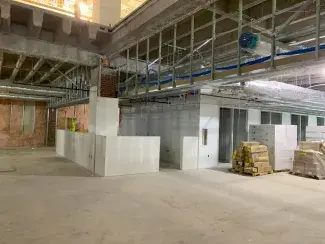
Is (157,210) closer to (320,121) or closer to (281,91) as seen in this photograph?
(281,91)

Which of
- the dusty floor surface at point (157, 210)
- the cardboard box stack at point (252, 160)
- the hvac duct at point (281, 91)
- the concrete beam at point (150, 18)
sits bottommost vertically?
the dusty floor surface at point (157, 210)

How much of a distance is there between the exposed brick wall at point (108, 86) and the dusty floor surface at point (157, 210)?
2.33m

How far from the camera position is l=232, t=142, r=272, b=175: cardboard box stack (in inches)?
249

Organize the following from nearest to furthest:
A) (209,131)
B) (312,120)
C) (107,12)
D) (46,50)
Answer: (46,50), (107,12), (209,131), (312,120)

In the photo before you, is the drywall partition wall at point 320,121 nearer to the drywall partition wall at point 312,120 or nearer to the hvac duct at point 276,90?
the drywall partition wall at point 312,120

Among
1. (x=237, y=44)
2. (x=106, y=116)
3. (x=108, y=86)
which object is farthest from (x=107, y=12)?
(x=237, y=44)

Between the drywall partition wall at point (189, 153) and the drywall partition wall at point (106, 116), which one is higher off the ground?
the drywall partition wall at point (106, 116)

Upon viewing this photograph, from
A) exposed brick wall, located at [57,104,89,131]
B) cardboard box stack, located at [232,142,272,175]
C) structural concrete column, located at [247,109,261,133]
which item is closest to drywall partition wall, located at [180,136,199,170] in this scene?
cardboard box stack, located at [232,142,272,175]

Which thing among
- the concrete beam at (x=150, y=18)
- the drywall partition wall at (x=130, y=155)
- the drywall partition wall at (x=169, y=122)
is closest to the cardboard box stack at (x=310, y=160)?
the drywall partition wall at (x=169, y=122)

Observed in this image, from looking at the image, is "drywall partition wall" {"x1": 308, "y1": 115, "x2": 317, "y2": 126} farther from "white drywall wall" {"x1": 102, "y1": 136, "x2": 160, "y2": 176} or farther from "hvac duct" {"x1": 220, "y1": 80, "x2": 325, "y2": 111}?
"white drywall wall" {"x1": 102, "y1": 136, "x2": 160, "y2": 176}

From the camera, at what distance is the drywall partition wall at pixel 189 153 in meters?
6.84

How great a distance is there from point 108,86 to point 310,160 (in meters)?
5.62

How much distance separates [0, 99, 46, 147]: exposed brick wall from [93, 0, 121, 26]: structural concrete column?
8.58m

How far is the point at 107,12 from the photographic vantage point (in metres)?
5.90
